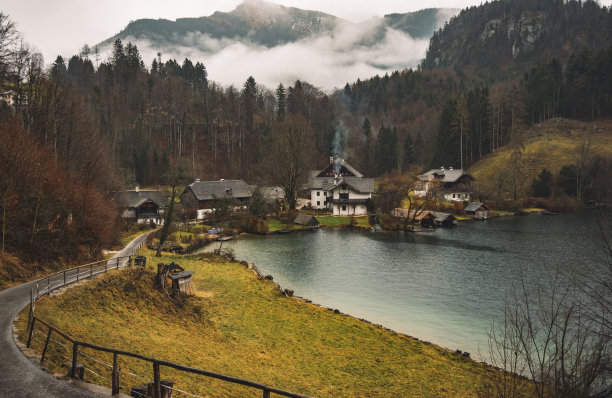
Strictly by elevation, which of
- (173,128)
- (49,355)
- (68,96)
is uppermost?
(173,128)

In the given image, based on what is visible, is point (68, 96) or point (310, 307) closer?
point (310, 307)

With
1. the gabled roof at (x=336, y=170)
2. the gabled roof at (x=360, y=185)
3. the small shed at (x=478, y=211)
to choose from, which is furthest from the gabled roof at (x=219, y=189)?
the small shed at (x=478, y=211)

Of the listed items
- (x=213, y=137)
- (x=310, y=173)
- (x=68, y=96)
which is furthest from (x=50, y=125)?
(x=213, y=137)

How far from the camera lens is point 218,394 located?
12.6m

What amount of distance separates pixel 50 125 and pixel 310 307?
34047 mm

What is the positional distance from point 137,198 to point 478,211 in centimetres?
6546

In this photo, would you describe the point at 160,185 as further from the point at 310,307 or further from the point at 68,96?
the point at 310,307

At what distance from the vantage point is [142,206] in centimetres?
6444

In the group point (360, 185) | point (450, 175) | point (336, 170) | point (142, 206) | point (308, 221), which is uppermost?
point (336, 170)

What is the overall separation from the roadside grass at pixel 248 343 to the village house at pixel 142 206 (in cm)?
4251

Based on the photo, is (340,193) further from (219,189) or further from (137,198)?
(137,198)

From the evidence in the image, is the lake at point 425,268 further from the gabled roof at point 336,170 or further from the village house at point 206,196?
the gabled roof at point 336,170

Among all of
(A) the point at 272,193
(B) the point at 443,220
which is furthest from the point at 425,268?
(A) the point at 272,193

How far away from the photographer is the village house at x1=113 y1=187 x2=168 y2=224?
62688 mm
